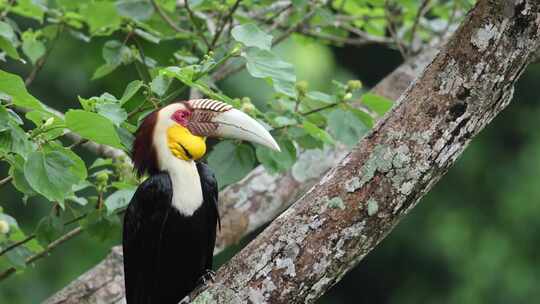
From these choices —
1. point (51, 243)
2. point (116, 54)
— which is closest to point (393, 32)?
point (116, 54)

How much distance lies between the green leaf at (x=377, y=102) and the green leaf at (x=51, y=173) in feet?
3.41

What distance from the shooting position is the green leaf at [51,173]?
9.04 ft

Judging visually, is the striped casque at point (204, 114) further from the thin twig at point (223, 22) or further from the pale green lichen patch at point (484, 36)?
the pale green lichen patch at point (484, 36)

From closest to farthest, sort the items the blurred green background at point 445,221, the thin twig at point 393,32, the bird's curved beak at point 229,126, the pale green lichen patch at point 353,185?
the pale green lichen patch at point 353,185 < the bird's curved beak at point 229,126 < the thin twig at point 393,32 < the blurred green background at point 445,221

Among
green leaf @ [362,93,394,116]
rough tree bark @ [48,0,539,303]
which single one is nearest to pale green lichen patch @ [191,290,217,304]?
rough tree bark @ [48,0,539,303]

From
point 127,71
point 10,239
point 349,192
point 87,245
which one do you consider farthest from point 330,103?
point 87,245

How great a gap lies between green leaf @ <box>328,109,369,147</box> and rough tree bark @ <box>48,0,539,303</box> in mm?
578

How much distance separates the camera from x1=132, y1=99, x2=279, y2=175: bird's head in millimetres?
3234

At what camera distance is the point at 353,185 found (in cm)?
287

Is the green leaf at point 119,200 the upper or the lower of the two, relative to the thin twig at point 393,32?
lower

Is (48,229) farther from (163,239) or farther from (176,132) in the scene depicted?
(176,132)

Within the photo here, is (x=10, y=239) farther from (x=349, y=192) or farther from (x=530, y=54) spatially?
(x=530, y=54)

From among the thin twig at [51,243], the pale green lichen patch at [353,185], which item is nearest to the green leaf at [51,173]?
the pale green lichen patch at [353,185]

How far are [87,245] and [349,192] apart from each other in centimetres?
568
